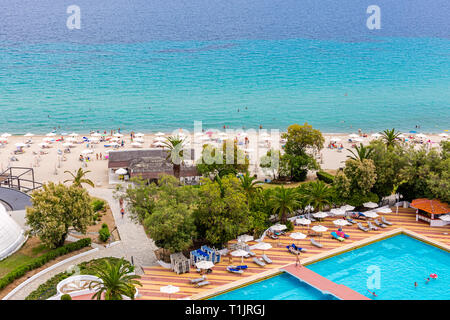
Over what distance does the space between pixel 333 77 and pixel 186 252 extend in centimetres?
12267

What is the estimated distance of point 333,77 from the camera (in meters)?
146

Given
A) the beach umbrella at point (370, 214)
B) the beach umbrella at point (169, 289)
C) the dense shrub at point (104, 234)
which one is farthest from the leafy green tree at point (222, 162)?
the beach umbrella at point (169, 289)

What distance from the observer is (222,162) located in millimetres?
47812

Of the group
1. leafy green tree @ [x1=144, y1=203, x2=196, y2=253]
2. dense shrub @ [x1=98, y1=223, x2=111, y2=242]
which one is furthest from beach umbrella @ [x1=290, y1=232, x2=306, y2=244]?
dense shrub @ [x1=98, y1=223, x2=111, y2=242]

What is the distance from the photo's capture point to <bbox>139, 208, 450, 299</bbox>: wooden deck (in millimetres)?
28844

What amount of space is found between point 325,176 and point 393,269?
19301 mm

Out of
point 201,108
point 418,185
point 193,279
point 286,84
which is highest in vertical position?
point 286,84

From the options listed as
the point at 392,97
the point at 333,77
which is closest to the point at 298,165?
the point at 392,97

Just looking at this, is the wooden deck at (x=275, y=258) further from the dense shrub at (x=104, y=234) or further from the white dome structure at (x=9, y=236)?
the white dome structure at (x=9, y=236)

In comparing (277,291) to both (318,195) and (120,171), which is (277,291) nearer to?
(318,195)

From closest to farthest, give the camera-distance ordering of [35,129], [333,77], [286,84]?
[35,129] → [286,84] → [333,77]

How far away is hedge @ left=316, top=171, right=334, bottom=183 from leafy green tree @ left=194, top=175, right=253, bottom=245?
19162 mm

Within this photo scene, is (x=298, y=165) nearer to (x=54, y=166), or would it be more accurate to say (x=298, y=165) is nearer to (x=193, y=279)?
(x=193, y=279)

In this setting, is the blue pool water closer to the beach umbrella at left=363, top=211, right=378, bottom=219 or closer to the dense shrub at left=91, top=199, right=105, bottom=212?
the beach umbrella at left=363, top=211, right=378, bottom=219
